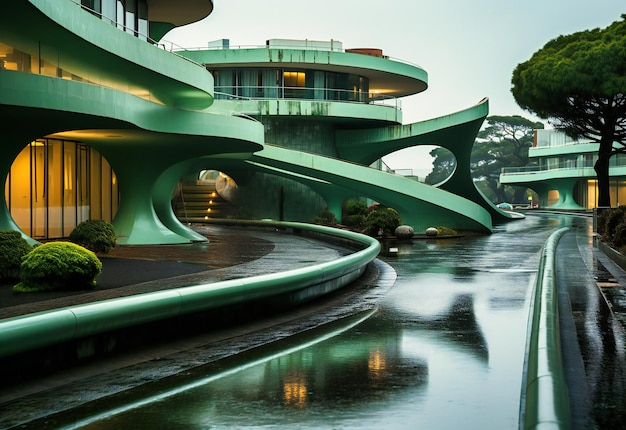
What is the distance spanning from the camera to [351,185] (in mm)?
39688

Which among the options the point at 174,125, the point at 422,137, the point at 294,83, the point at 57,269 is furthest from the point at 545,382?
the point at 422,137

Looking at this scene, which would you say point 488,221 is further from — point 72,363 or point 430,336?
point 72,363

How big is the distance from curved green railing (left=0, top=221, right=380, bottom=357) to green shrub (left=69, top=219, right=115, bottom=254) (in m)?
9.19

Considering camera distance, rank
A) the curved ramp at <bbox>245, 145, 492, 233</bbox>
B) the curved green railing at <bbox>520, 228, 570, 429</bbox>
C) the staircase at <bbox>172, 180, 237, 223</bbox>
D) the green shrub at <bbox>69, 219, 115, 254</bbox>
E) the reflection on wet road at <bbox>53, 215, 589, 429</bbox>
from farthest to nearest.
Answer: the staircase at <bbox>172, 180, 237, 223</bbox>
the curved ramp at <bbox>245, 145, 492, 233</bbox>
the green shrub at <bbox>69, 219, 115, 254</bbox>
the reflection on wet road at <bbox>53, 215, 589, 429</bbox>
the curved green railing at <bbox>520, 228, 570, 429</bbox>

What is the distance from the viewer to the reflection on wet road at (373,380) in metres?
6.22

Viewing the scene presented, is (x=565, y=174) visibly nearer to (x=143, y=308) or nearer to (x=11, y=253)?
(x=11, y=253)

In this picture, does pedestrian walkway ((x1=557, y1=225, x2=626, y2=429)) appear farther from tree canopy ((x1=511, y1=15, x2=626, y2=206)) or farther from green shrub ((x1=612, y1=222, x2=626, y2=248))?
tree canopy ((x1=511, y1=15, x2=626, y2=206))

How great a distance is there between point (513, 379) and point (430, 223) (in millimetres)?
32914

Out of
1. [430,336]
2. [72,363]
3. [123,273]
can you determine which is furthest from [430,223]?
[72,363]

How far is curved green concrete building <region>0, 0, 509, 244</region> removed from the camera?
21.0 metres

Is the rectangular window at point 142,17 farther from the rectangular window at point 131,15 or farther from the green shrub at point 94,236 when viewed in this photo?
the green shrub at point 94,236

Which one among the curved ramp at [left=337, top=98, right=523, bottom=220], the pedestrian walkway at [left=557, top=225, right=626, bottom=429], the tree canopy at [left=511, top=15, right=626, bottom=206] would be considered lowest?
the pedestrian walkway at [left=557, top=225, right=626, bottom=429]

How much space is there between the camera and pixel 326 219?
45406mm

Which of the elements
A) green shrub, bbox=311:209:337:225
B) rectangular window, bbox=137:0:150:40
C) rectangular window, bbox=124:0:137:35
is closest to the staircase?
green shrub, bbox=311:209:337:225
